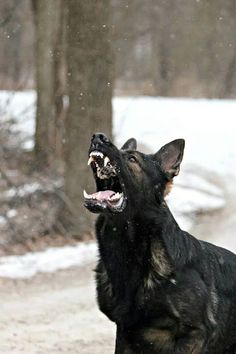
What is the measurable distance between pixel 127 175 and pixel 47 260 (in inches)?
241

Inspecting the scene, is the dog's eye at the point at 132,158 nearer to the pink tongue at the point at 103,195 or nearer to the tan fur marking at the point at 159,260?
the pink tongue at the point at 103,195

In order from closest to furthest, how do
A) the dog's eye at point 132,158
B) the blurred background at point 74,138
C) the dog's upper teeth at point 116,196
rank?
the dog's upper teeth at point 116,196
the dog's eye at point 132,158
the blurred background at point 74,138

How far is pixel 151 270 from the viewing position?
19.3ft

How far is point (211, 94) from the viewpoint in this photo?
34406mm

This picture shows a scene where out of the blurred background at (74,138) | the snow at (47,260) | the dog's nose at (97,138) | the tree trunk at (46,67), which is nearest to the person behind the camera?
the dog's nose at (97,138)

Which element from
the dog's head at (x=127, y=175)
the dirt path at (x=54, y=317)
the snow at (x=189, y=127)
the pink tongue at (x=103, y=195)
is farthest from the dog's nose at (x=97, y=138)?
the snow at (x=189, y=127)

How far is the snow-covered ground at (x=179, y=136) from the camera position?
1193 cm

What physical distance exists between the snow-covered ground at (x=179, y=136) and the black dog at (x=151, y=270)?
5.25 meters

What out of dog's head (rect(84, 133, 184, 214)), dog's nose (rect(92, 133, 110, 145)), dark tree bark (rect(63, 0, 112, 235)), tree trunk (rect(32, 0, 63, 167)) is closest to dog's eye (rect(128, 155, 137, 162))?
dog's head (rect(84, 133, 184, 214))

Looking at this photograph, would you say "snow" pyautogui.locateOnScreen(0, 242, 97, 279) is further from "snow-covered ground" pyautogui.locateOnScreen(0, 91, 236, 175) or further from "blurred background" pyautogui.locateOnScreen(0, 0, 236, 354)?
"snow-covered ground" pyautogui.locateOnScreen(0, 91, 236, 175)

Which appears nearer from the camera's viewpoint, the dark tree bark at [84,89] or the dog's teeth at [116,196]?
the dog's teeth at [116,196]

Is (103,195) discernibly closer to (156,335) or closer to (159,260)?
(159,260)

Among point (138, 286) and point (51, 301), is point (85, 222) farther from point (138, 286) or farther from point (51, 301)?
point (138, 286)

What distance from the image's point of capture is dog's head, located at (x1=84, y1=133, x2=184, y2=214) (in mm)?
5648
